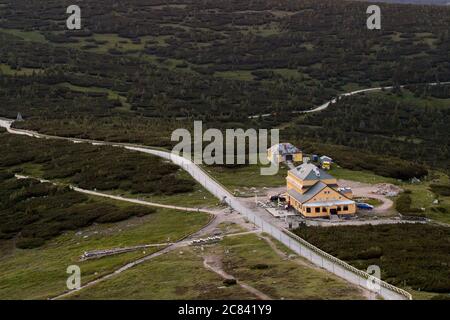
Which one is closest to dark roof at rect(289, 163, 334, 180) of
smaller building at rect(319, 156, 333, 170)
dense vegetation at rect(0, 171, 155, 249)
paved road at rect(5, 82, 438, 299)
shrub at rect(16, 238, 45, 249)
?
paved road at rect(5, 82, 438, 299)

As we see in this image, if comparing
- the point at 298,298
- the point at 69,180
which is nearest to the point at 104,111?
the point at 69,180

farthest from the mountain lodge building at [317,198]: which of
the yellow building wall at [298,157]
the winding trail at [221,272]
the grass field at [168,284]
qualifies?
the yellow building wall at [298,157]

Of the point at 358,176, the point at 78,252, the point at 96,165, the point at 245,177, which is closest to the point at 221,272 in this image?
the point at 78,252

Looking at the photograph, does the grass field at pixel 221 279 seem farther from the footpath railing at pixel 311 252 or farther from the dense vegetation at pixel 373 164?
the dense vegetation at pixel 373 164

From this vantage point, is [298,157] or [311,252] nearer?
[311,252]

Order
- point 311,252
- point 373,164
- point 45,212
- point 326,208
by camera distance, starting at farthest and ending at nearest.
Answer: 1. point 373,164
2. point 45,212
3. point 326,208
4. point 311,252

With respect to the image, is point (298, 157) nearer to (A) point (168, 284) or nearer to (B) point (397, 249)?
(B) point (397, 249)
